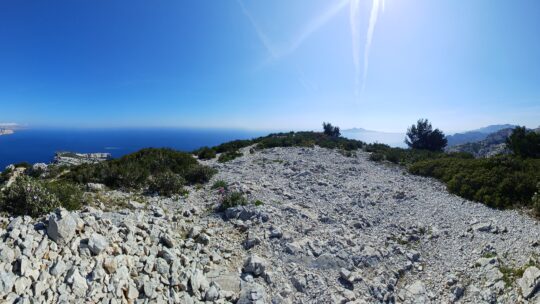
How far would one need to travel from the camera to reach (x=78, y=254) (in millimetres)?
5758

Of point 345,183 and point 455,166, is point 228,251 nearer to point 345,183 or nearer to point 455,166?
point 345,183

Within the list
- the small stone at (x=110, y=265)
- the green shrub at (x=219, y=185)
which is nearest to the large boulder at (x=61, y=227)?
the small stone at (x=110, y=265)

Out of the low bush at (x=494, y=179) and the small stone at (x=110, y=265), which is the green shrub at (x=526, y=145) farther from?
the small stone at (x=110, y=265)

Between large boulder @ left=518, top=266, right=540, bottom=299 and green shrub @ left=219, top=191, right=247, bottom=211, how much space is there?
840cm

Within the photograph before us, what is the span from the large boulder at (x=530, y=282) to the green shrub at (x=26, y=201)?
11.8 metres

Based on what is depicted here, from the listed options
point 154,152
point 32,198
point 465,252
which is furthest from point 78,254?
point 154,152

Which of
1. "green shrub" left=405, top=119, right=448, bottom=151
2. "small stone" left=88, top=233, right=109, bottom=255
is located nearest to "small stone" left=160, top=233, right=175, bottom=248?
"small stone" left=88, top=233, right=109, bottom=255

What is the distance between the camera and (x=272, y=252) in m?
8.36

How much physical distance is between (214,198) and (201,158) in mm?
12645

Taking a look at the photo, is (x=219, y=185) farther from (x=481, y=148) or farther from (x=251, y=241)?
(x=481, y=148)

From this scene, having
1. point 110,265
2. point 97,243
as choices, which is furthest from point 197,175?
point 110,265

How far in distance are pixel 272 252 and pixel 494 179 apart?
12.6 m

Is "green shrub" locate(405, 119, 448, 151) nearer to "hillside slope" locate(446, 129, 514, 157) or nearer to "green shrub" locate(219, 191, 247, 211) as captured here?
"hillside slope" locate(446, 129, 514, 157)

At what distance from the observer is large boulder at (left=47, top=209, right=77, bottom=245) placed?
19.2 feet
